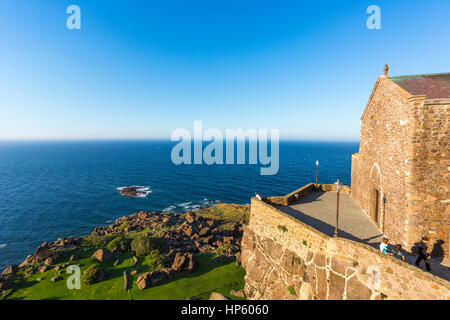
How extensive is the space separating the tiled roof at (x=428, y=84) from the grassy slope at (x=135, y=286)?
2107 centimetres

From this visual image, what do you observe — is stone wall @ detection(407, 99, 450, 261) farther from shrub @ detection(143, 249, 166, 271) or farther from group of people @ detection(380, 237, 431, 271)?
shrub @ detection(143, 249, 166, 271)

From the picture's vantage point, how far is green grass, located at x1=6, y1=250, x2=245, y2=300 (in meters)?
18.2

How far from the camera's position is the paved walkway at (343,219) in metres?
13.1

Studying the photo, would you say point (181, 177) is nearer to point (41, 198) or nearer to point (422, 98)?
point (41, 198)

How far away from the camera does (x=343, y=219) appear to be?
1688 centimetres

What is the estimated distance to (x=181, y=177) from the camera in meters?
84.9

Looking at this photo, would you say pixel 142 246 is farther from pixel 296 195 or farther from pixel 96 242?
pixel 296 195

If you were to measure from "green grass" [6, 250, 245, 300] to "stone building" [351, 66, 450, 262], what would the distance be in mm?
14830

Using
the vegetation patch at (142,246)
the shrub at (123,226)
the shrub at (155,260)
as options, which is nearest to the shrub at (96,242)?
the vegetation patch at (142,246)

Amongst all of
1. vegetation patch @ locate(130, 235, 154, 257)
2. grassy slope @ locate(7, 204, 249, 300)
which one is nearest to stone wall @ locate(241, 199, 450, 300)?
grassy slope @ locate(7, 204, 249, 300)

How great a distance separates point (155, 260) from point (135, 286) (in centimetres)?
368

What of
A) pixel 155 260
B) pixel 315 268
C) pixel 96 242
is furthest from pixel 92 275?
pixel 315 268

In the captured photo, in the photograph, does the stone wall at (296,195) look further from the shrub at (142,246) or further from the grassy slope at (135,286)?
the shrub at (142,246)
